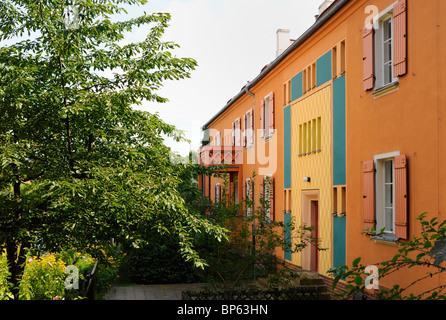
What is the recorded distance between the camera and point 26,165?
614 cm

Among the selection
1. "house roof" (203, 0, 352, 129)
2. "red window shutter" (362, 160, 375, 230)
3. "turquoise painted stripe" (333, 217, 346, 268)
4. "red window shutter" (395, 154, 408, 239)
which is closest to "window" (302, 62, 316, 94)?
"house roof" (203, 0, 352, 129)

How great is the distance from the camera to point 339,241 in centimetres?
1252

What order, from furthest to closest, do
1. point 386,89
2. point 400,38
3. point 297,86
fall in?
1. point 297,86
2. point 386,89
3. point 400,38

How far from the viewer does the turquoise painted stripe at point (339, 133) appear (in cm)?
1234

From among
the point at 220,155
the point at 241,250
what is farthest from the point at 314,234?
the point at 220,155

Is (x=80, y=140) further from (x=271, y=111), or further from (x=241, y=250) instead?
(x=271, y=111)

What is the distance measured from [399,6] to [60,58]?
21.5ft

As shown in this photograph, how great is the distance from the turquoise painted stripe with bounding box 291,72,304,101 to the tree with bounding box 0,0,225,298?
350 inches

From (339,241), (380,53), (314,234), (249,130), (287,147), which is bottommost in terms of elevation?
Result: (314,234)

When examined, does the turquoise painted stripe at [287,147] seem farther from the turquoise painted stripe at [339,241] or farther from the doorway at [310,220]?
the turquoise painted stripe at [339,241]

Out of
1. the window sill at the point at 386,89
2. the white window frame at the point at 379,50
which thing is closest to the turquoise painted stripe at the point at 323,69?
the white window frame at the point at 379,50

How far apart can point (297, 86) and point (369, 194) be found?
6.00 metres
